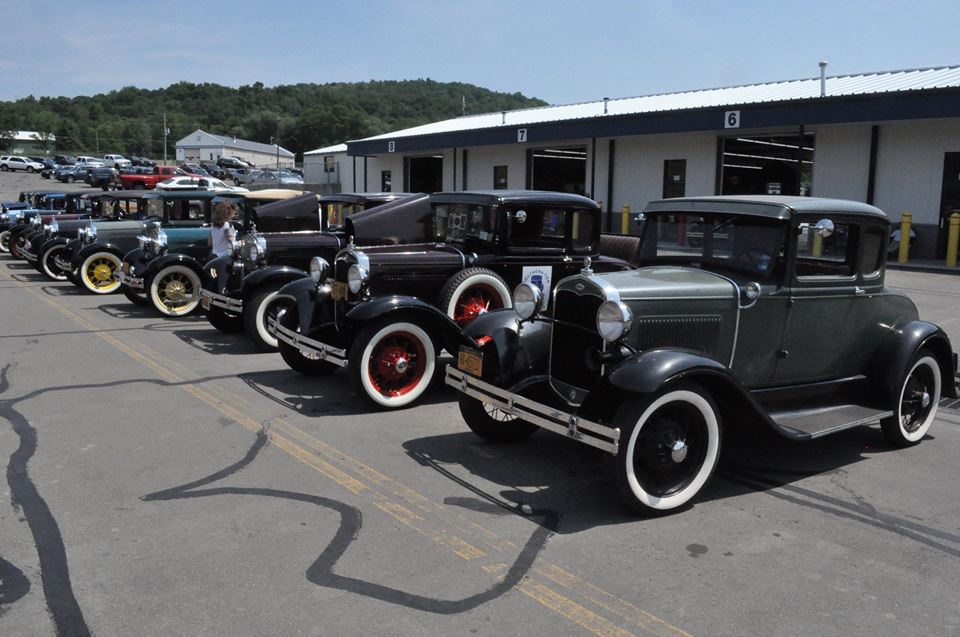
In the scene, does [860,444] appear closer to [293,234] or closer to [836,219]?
[836,219]

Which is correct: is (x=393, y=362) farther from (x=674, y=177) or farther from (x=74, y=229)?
(x=674, y=177)

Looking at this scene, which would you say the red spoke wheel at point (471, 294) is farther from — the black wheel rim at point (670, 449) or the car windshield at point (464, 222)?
the black wheel rim at point (670, 449)

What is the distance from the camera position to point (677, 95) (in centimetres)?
2817

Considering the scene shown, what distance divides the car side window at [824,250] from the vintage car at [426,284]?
2887mm

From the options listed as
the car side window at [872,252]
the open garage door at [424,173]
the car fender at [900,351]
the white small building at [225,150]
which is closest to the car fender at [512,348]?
the car side window at [872,252]

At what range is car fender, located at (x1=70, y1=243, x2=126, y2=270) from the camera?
1434 centimetres

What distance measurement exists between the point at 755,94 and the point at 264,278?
18.9m

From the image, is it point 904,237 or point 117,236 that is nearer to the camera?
point 117,236

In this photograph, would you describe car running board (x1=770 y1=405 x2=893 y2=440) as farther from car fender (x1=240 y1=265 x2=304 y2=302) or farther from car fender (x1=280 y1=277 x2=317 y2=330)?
car fender (x1=240 y1=265 x2=304 y2=302)

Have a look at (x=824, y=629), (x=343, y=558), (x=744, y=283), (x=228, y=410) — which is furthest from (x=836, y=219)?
(x=228, y=410)

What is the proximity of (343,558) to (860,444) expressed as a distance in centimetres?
422

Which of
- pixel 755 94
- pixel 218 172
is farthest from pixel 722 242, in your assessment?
pixel 218 172

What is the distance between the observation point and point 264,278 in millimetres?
9375

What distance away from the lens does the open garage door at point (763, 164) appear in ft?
78.3
